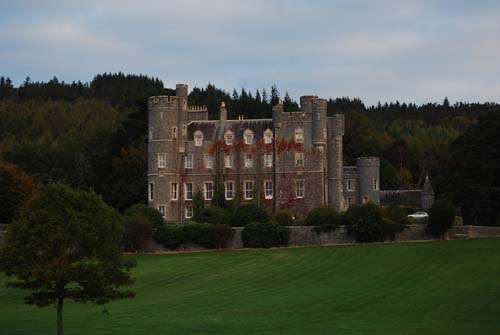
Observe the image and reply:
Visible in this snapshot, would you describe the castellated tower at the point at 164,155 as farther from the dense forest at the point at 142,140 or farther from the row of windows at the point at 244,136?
the dense forest at the point at 142,140

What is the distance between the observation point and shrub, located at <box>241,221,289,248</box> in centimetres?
6625

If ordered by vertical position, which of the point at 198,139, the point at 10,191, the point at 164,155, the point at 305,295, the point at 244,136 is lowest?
the point at 305,295

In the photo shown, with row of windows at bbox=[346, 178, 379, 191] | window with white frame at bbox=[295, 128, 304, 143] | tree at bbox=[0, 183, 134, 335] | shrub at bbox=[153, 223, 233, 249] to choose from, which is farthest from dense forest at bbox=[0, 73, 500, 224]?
tree at bbox=[0, 183, 134, 335]

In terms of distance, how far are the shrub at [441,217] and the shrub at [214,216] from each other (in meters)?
13.8

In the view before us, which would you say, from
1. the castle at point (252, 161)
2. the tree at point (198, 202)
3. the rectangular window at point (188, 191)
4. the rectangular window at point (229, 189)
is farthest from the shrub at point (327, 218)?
the rectangular window at point (188, 191)

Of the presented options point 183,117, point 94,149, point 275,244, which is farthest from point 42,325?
point 94,149

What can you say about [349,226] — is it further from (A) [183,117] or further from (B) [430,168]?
(B) [430,168]

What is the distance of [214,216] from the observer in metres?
69.2

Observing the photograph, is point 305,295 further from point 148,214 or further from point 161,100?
point 161,100

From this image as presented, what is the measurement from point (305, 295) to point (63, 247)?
16472 millimetres

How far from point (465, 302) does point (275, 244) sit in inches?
960

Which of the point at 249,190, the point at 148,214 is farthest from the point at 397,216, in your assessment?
the point at 148,214

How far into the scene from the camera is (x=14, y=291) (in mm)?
56094

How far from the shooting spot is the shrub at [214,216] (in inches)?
2721
